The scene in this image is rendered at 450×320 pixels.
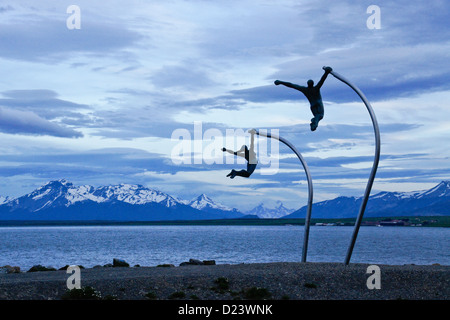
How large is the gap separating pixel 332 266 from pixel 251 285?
5.13m

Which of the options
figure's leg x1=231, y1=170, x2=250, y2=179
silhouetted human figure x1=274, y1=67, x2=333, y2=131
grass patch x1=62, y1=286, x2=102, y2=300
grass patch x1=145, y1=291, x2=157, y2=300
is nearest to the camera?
grass patch x1=62, y1=286, x2=102, y2=300

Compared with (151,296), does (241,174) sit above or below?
above

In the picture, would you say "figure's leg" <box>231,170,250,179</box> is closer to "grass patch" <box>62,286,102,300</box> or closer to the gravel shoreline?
the gravel shoreline

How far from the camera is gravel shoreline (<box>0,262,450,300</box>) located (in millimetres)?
19547

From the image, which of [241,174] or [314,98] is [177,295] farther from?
[314,98]

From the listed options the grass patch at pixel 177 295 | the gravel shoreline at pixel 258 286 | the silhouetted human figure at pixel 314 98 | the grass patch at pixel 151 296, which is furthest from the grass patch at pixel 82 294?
the silhouetted human figure at pixel 314 98

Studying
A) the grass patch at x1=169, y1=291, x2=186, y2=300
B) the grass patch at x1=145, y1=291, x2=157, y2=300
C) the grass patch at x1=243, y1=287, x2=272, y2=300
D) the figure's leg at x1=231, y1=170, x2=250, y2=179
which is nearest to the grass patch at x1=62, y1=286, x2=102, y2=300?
the grass patch at x1=145, y1=291, x2=157, y2=300

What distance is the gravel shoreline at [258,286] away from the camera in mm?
19547

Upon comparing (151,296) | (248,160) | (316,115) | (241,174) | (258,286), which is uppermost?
(316,115)

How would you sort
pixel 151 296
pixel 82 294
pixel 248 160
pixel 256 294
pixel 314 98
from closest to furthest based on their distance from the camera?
1. pixel 82 294
2. pixel 151 296
3. pixel 256 294
4. pixel 314 98
5. pixel 248 160

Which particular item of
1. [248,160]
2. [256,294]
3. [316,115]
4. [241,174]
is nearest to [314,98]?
[316,115]

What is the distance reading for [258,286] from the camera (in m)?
20.3
